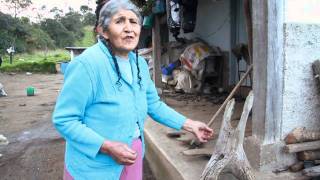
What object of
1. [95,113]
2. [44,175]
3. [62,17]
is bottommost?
[44,175]

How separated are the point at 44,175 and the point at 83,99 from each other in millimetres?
3406

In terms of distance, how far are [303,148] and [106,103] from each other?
6.42 ft

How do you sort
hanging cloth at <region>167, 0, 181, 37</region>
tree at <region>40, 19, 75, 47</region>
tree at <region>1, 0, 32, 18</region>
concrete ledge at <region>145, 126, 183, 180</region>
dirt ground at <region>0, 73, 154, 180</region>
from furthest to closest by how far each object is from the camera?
1. tree at <region>40, 19, 75, 47</region>
2. tree at <region>1, 0, 32, 18</region>
3. hanging cloth at <region>167, 0, 181, 37</region>
4. dirt ground at <region>0, 73, 154, 180</region>
5. concrete ledge at <region>145, 126, 183, 180</region>

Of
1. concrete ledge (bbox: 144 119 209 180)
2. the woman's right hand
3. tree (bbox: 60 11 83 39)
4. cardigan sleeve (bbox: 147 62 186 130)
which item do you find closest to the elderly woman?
the woman's right hand

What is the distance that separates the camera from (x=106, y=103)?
5.75 ft

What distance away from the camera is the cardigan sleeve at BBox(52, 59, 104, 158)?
1.67 metres

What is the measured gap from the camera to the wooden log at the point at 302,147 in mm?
3000

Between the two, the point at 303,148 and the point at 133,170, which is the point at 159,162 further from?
the point at 133,170

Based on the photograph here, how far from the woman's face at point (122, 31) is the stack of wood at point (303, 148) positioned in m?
1.82

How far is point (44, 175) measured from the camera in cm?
471

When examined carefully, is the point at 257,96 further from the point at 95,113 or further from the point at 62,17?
the point at 62,17

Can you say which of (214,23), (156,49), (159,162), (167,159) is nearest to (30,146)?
(159,162)

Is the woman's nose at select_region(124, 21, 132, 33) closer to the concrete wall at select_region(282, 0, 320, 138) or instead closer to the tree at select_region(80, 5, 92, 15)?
the concrete wall at select_region(282, 0, 320, 138)

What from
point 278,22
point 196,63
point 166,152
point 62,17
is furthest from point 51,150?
point 62,17
